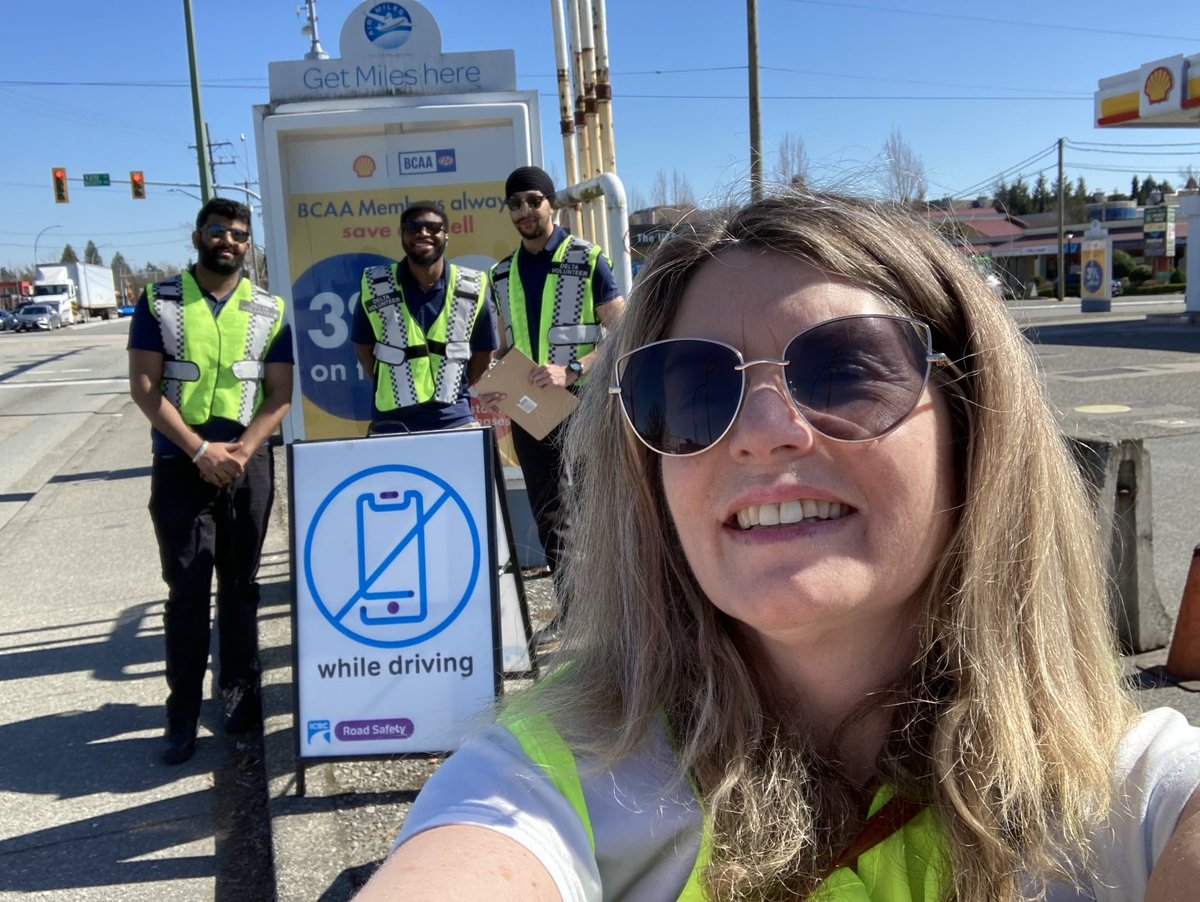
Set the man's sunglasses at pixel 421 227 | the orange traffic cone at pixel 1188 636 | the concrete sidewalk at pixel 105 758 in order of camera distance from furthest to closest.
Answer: the man's sunglasses at pixel 421 227, the orange traffic cone at pixel 1188 636, the concrete sidewalk at pixel 105 758

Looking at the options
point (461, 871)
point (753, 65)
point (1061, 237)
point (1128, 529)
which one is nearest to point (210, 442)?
point (461, 871)

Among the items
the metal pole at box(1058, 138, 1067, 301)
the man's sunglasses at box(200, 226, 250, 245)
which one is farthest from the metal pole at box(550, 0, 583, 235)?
the metal pole at box(1058, 138, 1067, 301)

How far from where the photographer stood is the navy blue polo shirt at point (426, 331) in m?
4.89

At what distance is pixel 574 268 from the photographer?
504 centimetres

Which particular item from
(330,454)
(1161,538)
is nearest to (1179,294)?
(1161,538)

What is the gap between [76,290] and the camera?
8331cm

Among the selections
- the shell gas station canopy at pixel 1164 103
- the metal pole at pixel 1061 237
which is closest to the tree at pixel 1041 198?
the metal pole at pixel 1061 237

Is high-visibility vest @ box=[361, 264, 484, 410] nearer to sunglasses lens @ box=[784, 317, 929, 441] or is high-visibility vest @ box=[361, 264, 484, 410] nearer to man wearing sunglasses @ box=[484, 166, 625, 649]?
man wearing sunglasses @ box=[484, 166, 625, 649]

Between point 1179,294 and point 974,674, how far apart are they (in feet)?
164

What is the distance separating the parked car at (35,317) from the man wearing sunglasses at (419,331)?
68065 millimetres

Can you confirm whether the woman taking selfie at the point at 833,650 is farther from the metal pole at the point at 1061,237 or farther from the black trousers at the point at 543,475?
the metal pole at the point at 1061,237

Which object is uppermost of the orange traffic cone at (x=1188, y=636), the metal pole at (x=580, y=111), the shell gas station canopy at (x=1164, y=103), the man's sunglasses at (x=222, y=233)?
the shell gas station canopy at (x=1164, y=103)

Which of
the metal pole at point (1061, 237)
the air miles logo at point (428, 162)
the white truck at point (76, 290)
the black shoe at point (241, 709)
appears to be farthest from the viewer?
the white truck at point (76, 290)

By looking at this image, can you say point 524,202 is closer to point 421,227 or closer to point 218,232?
point 421,227
